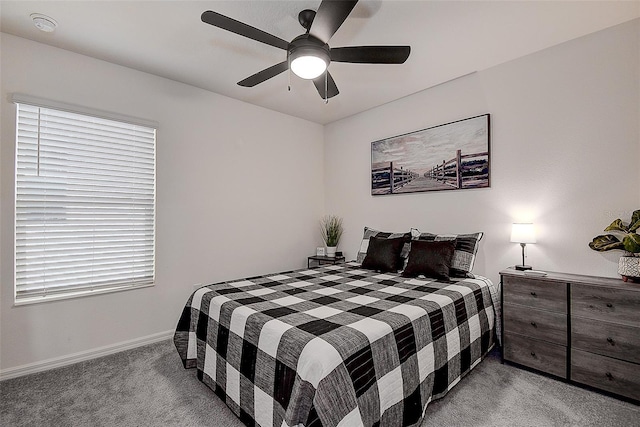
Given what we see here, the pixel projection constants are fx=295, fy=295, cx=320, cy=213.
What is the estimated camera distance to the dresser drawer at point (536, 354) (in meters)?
2.22

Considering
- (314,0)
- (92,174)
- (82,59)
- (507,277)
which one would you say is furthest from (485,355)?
(82,59)

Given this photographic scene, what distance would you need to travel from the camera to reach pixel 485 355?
255 cm

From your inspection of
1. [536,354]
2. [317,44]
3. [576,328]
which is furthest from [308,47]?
[536,354]

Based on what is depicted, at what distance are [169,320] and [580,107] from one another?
438cm

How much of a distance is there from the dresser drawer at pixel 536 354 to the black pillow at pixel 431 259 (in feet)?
2.34

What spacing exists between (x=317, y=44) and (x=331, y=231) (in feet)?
9.64

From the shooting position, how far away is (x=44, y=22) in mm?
2221

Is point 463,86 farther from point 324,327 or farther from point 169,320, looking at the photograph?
point 169,320

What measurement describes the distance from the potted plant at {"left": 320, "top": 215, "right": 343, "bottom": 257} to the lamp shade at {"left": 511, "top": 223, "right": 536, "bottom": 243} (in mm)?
2374

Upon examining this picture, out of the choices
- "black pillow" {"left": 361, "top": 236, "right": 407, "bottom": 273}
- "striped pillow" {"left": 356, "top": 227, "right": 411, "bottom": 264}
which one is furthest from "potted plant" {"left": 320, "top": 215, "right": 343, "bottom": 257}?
"black pillow" {"left": 361, "top": 236, "right": 407, "bottom": 273}

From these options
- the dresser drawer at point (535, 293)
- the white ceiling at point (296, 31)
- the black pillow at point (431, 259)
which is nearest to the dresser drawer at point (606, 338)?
the dresser drawer at point (535, 293)

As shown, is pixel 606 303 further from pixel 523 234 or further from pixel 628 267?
pixel 523 234

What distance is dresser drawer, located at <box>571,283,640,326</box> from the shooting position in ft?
6.42

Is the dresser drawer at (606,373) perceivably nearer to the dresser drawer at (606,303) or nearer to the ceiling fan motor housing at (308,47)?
the dresser drawer at (606,303)
